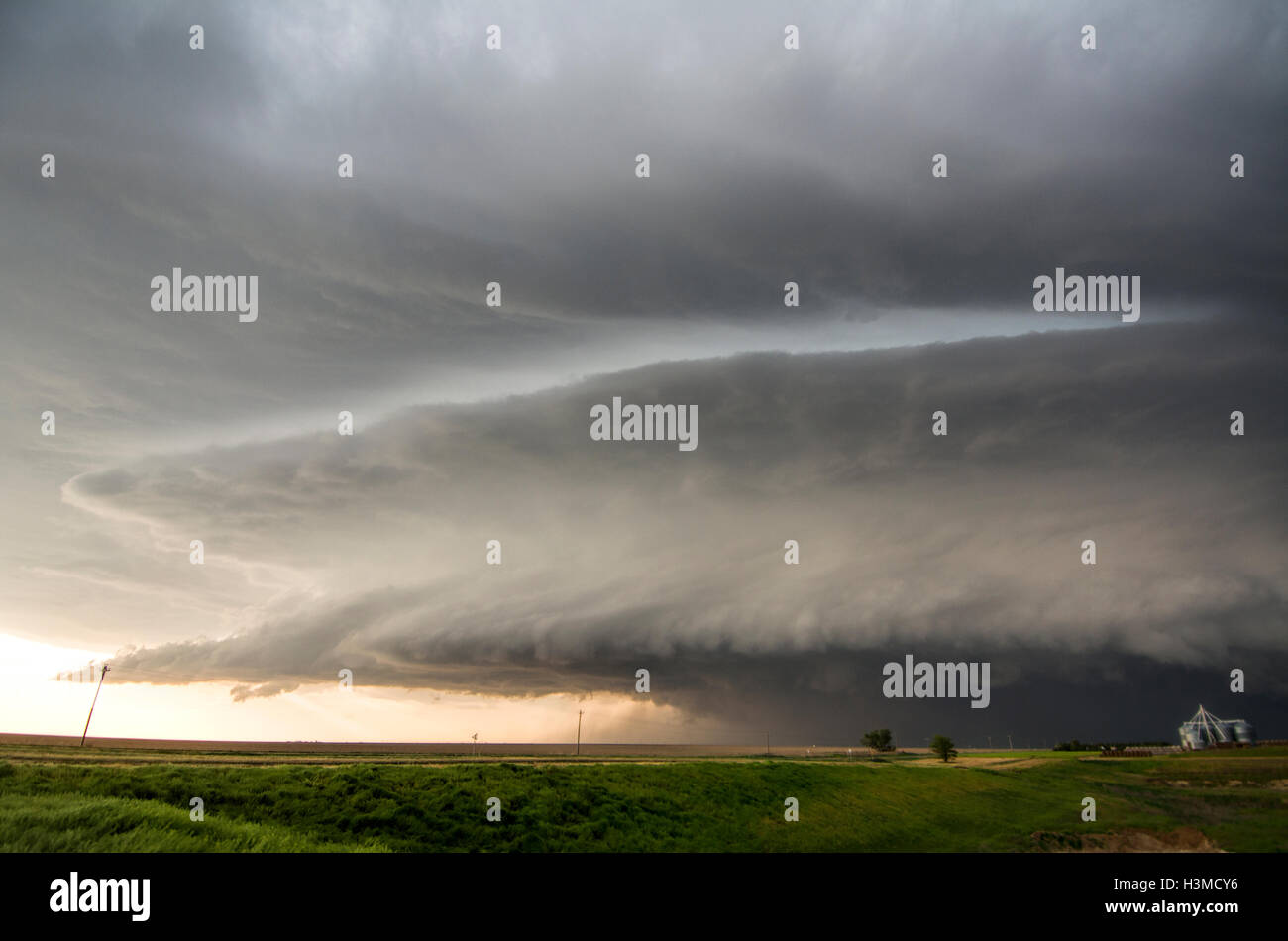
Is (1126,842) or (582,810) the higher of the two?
(582,810)

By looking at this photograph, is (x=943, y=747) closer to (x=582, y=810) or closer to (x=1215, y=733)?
(x=1215, y=733)

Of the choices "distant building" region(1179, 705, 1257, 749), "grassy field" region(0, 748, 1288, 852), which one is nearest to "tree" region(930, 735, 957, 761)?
"distant building" region(1179, 705, 1257, 749)

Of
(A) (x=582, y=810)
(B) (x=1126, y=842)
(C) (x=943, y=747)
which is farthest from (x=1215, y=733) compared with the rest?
(A) (x=582, y=810)

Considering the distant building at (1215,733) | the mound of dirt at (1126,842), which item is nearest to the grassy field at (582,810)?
the mound of dirt at (1126,842)
